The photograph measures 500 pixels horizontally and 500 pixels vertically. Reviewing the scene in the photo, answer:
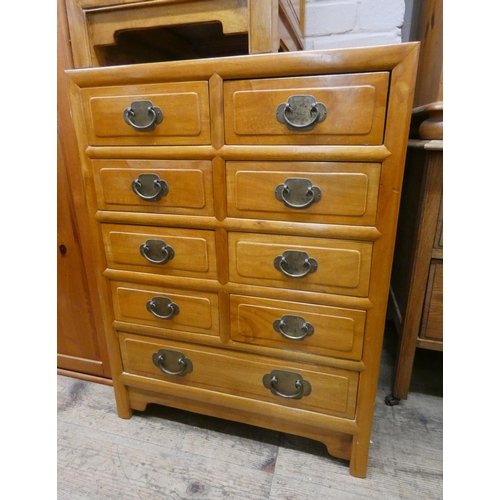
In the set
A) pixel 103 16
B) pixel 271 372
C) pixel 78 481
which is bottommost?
pixel 78 481

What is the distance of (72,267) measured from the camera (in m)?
1.13

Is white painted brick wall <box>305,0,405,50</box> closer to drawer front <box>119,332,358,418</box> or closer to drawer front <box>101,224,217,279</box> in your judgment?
drawer front <box>101,224,217,279</box>

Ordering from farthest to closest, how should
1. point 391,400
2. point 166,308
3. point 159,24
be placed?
point 391,400 → point 166,308 → point 159,24

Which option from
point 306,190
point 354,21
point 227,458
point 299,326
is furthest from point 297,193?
point 354,21

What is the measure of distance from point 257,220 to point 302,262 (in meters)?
0.14

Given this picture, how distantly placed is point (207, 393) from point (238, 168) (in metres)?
0.62

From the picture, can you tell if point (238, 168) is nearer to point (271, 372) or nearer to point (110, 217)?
point (110, 217)

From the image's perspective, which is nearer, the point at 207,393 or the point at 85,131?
the point at 85,131

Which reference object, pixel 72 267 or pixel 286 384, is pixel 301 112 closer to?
pixel 286 384

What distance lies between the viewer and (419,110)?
927 mm

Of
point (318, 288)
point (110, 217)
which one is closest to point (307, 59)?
point (318, 288)

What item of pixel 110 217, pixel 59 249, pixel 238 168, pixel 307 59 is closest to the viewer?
pixel 307 59

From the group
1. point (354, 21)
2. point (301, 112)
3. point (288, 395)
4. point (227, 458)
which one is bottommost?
point (227, 458)

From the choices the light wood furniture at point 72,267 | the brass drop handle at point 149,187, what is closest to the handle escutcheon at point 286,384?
the brass drop handle at point 149,187
